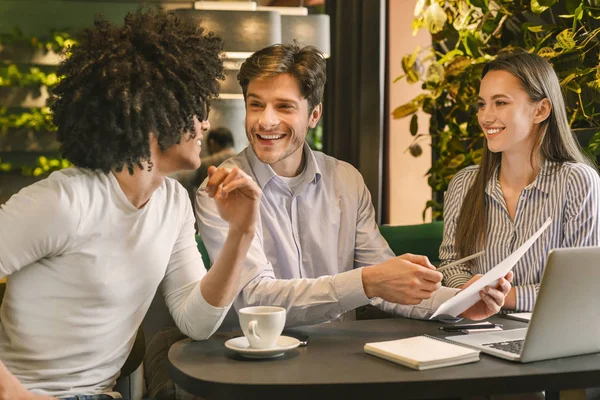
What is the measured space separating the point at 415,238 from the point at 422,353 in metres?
1.28

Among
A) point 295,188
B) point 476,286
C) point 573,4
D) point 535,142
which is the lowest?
point 476,286

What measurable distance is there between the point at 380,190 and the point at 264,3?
1.84 metres

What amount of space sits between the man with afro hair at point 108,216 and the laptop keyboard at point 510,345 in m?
0.53

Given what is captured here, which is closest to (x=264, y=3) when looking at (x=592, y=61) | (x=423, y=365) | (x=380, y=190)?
(x=380, y=190)

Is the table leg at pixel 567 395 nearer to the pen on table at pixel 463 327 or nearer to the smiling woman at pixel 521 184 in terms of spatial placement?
the pen on table at pixel 463 327

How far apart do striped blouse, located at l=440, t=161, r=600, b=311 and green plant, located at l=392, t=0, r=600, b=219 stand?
376mm

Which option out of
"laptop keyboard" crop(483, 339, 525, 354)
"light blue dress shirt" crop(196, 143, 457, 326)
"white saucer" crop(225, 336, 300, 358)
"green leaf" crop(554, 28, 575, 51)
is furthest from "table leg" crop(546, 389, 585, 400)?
"green leaf" crop(554, 28, 575, 51)

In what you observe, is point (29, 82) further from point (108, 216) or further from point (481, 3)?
point (108, 216)

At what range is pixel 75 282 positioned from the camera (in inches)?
58.4

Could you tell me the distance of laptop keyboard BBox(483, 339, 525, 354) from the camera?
142cm

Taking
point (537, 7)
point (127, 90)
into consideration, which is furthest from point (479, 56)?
point (127, 90)

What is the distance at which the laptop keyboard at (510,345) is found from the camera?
56.1 inches

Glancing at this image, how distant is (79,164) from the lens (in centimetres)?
156

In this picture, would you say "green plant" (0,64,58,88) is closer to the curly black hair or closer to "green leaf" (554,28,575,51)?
"green leaf" (554,28,575,51)
